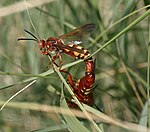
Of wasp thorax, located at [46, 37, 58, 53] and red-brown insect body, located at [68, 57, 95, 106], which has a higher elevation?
wasp thorax, located at [46, 37, 58, 53]

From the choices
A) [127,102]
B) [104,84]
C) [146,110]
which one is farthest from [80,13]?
[146,110]

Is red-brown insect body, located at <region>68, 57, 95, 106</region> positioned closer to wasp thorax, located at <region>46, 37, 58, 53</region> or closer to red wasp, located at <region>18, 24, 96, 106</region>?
red wasp, located at <region>18, 24, 96, 106</region>

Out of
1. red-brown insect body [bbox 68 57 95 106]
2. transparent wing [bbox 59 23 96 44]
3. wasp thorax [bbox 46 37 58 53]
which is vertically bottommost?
red-brown insect body [bbox 68 57 95 106]

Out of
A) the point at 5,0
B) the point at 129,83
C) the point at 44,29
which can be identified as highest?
the point at 5,0

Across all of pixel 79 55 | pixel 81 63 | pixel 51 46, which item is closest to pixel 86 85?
pixel 79 55

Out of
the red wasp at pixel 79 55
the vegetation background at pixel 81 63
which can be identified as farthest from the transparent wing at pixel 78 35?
the vegetation background at pixel 81 63

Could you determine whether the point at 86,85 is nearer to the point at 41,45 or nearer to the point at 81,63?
the point at 41,45

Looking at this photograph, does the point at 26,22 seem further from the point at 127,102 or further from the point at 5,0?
the point at 127,102

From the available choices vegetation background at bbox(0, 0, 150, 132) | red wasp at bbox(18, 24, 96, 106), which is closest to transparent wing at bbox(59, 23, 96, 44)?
red wasp at bbox(18, 24, 96, 106)
